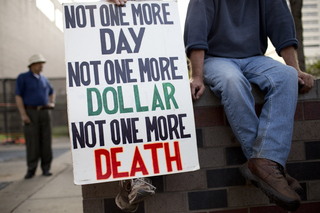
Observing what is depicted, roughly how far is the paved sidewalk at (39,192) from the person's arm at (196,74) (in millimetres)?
1686

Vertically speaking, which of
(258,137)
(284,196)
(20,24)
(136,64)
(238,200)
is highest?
(20,24)

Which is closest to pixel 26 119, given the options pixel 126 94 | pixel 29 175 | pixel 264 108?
pixel 29 175

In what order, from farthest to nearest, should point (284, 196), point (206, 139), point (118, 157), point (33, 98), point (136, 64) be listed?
point (33, 98)
point (206, 139)
point (136, 64)
point (118, 157)
point (284, 196)

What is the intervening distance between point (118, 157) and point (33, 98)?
310 centimetres

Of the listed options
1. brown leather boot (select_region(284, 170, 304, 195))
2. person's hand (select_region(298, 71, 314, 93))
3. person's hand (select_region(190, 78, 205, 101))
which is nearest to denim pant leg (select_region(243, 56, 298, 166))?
brown leather boot (select_region(284, 170, 304, 195))

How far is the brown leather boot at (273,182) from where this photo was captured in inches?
54.6

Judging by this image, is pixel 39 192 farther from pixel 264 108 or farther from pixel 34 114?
pixel 264 108

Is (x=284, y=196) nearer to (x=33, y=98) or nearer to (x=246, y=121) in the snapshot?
(x=246, y=121)

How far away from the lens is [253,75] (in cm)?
188

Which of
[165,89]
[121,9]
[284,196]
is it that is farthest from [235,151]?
[121,9]

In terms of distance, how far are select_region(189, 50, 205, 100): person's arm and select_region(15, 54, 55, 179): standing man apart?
312 cm

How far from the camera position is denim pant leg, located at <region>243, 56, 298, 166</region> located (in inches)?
61.0

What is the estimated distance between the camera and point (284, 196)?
1.39m

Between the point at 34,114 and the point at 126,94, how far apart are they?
10.0 feet
